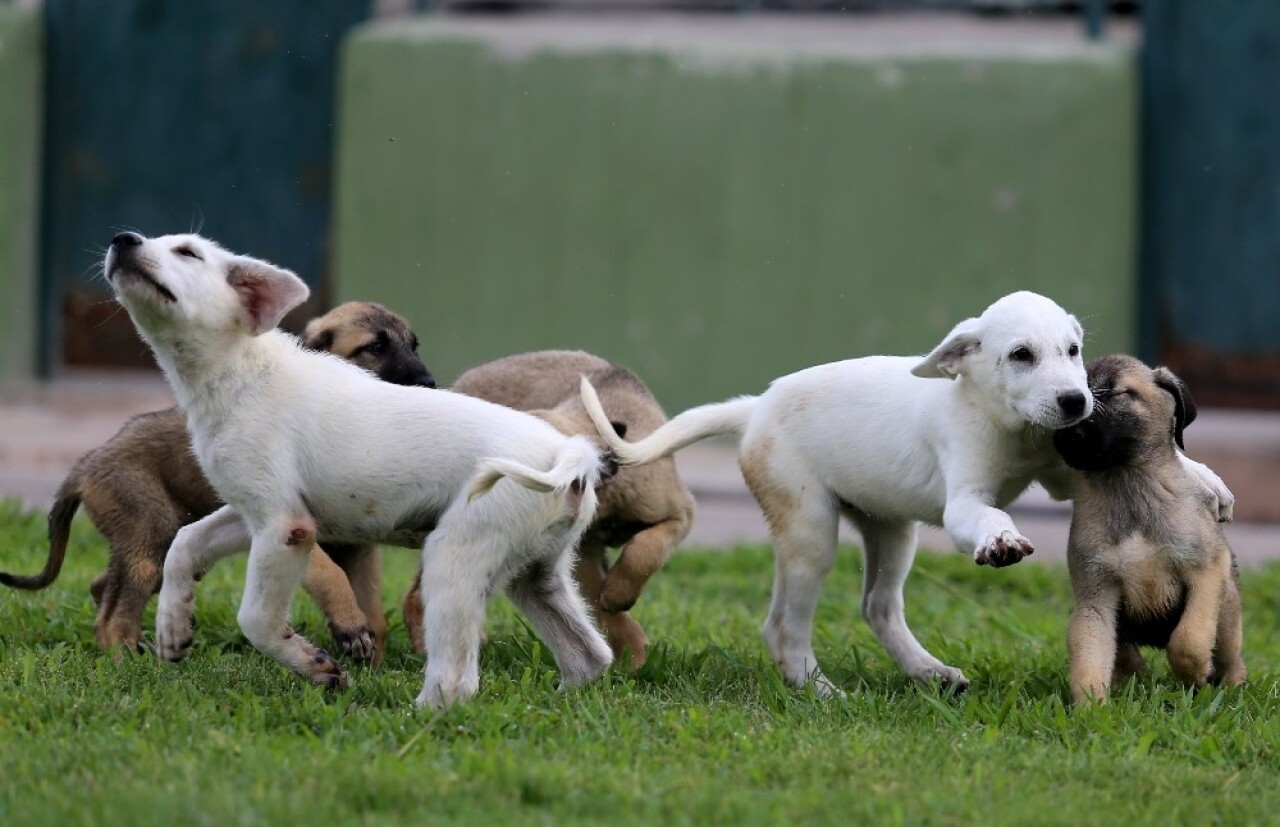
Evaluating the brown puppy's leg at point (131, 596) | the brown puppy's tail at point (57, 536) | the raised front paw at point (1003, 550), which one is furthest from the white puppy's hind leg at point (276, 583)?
the raised front paw at point (1003, 550)

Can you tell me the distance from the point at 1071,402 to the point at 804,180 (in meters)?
7.72

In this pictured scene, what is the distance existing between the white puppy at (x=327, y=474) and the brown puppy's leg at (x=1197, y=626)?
1.79 m

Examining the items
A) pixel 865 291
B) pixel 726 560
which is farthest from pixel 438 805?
pixel 865 291

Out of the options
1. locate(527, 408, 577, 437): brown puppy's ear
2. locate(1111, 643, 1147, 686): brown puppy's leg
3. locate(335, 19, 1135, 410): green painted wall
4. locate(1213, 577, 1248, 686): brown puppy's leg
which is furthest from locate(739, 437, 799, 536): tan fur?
locate(335, 19, 1135, 410): green painted wall

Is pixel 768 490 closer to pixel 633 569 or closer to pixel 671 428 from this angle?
pixel 671 428

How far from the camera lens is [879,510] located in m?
6.62

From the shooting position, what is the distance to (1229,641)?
6461mm

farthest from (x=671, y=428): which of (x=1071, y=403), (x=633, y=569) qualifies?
(x=1071, y=403)

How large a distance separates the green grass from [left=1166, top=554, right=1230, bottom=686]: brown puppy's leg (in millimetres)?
101

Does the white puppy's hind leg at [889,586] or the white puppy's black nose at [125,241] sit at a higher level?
the white puppy's black nose at [125,241]

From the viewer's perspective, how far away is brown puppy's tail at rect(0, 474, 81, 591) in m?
6.93

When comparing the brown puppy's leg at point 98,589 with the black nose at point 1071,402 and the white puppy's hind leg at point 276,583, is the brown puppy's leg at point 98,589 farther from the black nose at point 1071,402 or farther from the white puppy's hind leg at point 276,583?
the black nose at point 1071,402

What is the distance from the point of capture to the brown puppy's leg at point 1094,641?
20.2 feet

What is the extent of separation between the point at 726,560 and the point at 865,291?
4031 millimetres
